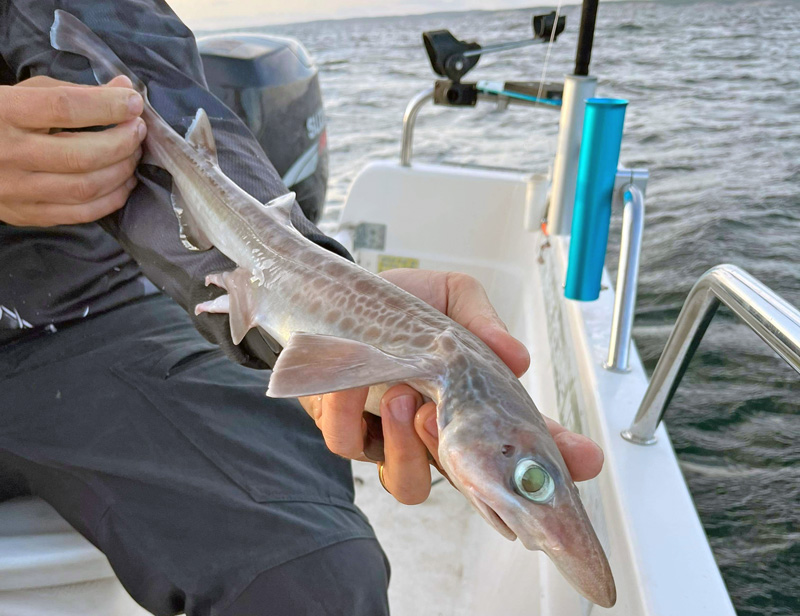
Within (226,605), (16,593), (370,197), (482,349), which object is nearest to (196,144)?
(482,349)

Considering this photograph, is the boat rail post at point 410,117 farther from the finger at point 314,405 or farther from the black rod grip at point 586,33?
the finger at point 314,405

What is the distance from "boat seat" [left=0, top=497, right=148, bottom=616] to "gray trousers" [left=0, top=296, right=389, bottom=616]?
0.06 meters

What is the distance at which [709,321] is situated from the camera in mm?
1354

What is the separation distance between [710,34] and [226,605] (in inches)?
926

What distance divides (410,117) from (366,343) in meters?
2.53

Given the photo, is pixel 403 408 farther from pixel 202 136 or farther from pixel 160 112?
pixel 160 112

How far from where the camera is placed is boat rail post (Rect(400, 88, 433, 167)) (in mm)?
3281

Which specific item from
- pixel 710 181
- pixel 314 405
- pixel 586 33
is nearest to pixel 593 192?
pixel 586 33

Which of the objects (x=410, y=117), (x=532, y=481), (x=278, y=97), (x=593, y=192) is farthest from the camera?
(x=410, y=117)

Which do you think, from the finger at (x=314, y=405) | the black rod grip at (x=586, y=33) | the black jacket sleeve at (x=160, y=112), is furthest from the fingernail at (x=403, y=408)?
the black rod grip at (x=586, y=33)

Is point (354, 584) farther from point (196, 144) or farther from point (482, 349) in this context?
point (196, 144)

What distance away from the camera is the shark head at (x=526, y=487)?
81cm

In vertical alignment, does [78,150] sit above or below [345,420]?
above

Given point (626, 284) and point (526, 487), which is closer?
point (526, 487)
